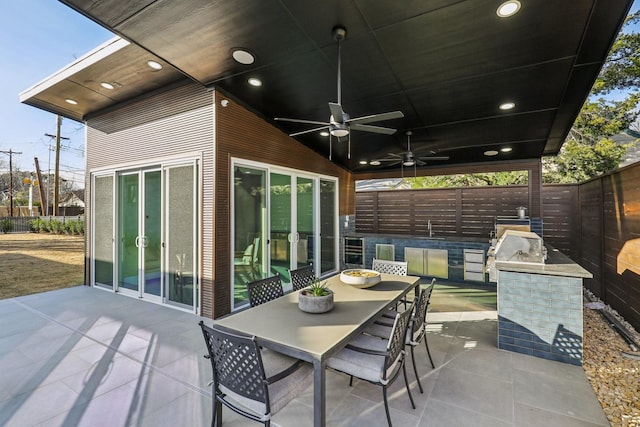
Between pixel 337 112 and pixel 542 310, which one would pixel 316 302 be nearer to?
pixel 337 112

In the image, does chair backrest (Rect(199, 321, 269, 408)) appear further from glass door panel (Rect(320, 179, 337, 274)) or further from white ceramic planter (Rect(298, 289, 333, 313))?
glass door panel (Rect(320, 179, 337, 274))

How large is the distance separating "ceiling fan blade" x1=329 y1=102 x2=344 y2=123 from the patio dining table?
1.65m

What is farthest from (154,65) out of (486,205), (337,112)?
(486,205)

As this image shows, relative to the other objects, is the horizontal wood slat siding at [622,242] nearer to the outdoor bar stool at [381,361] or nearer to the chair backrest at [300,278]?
the outdoor bar stool at [381,361]

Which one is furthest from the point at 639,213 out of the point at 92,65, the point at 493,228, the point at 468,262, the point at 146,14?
the point at 92,65

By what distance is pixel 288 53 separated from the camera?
3.05 m

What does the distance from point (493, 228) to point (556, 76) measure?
13.0ft

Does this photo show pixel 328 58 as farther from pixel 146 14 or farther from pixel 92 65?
pixel 92 65

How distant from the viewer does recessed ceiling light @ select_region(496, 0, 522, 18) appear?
222 centimetres

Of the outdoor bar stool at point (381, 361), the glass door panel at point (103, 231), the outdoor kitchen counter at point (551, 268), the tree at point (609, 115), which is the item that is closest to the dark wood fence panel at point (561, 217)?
the tree at point (609, 115)

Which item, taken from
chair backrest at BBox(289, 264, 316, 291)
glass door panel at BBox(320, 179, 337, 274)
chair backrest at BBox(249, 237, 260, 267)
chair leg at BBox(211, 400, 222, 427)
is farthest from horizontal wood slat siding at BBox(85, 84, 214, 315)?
glass door panel at BBox(320, 179, 337, 274)

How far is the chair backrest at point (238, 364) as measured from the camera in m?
1.47

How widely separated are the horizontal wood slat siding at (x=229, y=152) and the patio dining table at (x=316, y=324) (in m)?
1.74

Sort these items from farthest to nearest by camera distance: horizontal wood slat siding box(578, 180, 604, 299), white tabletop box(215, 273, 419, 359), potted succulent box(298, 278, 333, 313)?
horizontal wood slat siding box(578, 180, 604, 299)
potted succulent box(298, 278, 333, 313)
white tabletop box(215, 273, 419, 359)
